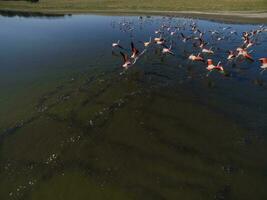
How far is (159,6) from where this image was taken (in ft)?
202

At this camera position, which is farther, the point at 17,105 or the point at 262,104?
the point at 17,105

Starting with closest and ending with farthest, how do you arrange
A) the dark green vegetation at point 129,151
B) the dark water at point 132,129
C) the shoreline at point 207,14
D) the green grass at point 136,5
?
the dark green vegetation at point 129,151 → the dark water at point 132,129 → the shoreline at point 207,14 → the green grass at point 136,5

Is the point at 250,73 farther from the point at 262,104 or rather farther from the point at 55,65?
the point at 55,65

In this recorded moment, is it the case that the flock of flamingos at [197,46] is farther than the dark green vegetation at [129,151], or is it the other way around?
the flock of flamingos at [197,46]

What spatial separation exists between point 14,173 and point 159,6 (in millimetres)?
51995

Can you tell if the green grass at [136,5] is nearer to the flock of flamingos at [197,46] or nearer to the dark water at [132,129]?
the flock of flamingos at [197,46]

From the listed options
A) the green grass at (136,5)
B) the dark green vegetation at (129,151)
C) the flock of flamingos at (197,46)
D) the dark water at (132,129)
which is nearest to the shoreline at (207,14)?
the green grass at (136,5)

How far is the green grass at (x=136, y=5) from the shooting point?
55.5 metres

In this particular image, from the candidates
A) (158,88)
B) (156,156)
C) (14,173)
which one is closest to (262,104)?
(158,88)

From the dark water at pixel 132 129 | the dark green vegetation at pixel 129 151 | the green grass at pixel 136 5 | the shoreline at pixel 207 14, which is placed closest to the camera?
the dark green vegetation at pixel 129 151

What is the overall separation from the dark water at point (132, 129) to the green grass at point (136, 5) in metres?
29.3

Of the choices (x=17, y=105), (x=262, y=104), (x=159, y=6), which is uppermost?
(x=262, y=104)

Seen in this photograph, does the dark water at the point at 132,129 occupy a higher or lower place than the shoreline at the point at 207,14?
higher

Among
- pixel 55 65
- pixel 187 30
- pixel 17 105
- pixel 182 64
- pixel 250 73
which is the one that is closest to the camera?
pixel 17 105
